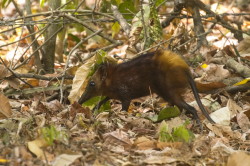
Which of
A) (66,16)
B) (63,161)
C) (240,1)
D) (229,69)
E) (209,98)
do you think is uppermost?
(240,1)

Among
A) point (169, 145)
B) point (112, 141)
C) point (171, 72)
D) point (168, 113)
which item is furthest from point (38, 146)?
point (171, 72)

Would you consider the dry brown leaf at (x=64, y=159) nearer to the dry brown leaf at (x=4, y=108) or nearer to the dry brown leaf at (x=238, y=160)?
the dry brown leaf at (x=238, y=160)

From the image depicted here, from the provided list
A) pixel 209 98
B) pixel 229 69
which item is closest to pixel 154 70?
pixel 209 98

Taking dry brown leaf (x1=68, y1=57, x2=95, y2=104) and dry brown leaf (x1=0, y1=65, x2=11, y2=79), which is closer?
dry brown leaf (x1=68, y1=57, x2=95, y2=104)

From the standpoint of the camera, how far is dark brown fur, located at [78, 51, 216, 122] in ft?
18.2

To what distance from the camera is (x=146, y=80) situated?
586cm

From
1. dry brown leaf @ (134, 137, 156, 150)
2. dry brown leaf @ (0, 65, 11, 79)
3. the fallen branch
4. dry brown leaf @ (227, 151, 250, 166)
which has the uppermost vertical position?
dry brown leaf @ (0, 65, 11, 79)

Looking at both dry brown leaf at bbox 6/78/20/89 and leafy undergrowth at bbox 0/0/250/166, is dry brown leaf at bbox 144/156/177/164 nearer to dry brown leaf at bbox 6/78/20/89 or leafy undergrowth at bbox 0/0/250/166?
leafy undergrowth at bbox 0/0/250/166

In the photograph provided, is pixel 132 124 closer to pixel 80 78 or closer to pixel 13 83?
pixel 80 78

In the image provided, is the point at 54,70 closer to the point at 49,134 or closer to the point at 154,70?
the point at 154,70

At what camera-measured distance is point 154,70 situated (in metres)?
5.73

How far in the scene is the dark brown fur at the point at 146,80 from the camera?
219 inches

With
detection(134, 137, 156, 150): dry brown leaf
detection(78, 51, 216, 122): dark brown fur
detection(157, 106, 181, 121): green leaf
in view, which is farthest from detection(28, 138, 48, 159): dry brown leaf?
detection(78, 51, 216, 122): dark brown fur

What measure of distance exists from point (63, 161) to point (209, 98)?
3043mm
